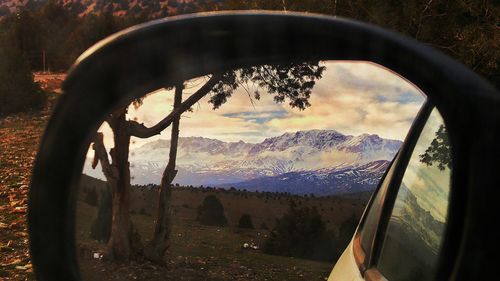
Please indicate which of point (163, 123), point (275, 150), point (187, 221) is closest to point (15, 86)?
point (187, 221)

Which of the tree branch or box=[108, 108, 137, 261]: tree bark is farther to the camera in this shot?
the tree branch

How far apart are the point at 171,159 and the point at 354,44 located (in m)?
0.68

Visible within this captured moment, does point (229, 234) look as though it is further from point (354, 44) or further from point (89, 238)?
point (354, 44)

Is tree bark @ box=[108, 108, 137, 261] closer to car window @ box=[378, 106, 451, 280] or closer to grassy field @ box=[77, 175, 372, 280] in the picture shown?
grassy field @ box=[77, 175, 372, 280]

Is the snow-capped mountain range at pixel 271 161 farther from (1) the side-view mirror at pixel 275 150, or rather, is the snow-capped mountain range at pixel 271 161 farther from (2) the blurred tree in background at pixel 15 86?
(2) the blurred tree in background at pixel 15 86

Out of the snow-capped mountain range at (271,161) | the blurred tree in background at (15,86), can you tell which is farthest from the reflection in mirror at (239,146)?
the blurred tree in background at (15,86)

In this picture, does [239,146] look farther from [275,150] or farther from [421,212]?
[421,212]

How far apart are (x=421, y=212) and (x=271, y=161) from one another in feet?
1.49

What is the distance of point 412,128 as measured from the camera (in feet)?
6.43

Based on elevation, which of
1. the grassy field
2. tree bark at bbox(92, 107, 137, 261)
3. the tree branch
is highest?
the tree branch

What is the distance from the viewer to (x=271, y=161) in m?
1.82

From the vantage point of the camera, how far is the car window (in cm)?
152

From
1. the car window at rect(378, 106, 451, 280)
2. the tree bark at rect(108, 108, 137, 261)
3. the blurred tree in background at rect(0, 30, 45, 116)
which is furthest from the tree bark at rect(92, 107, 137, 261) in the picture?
the blurred tree in background at rect(0, 30, 45, 116)

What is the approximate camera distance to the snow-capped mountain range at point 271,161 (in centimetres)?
181
